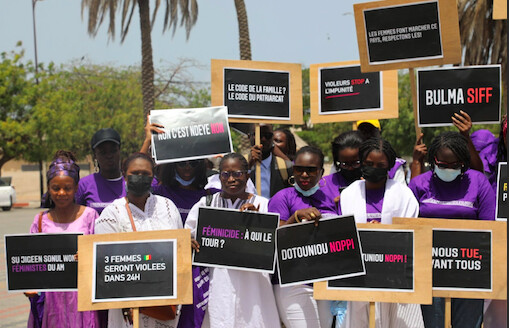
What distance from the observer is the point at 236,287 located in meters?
5.18

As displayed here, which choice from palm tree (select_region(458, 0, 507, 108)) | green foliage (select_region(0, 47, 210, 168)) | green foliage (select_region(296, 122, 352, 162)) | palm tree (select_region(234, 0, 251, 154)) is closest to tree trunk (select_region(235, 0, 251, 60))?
palm tree (select_region(234, 0, 251, 154))

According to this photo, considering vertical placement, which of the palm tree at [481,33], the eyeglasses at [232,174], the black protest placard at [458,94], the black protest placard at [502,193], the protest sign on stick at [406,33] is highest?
the palm tree at [481,33]

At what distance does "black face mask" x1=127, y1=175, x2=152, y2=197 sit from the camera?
519 centimetres

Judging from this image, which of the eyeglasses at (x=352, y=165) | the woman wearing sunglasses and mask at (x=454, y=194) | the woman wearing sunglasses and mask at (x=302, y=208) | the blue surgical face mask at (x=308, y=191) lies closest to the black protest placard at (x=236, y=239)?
the woman wearing sunglasses and mask at (x=302, y=208)

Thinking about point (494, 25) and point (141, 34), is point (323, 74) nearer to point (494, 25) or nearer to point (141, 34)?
point (494, 25)

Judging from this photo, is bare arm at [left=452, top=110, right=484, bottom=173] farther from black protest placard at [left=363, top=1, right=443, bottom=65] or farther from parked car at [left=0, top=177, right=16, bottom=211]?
parked car at [left=0, top=177, right=16, bottom=211]

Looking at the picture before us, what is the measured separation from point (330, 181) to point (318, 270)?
3.35 feet

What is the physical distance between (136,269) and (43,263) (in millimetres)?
754

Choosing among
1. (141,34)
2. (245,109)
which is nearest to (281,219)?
(245,109)

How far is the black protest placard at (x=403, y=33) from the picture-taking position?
5883 mm

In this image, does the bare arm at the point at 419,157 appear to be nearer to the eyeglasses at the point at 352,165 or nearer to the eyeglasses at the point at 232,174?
the eyeglasses at the point at 352,165

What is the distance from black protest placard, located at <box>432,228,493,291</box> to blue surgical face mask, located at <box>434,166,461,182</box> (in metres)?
0.52

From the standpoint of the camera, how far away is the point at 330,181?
222 inches

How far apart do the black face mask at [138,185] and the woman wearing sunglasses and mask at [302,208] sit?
0.95 metres
